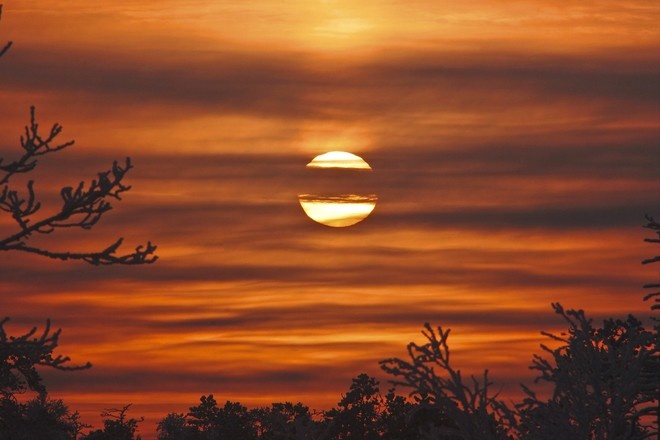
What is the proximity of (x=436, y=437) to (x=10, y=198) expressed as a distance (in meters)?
6.93

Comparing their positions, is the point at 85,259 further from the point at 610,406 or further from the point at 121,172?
the point at 610,406

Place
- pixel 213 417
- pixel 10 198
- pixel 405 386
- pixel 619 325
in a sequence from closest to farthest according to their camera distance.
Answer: pixel 10 198 < pixel 405 386 < pixel 619 325 < pixel 213 417

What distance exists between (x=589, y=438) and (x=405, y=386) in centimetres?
274

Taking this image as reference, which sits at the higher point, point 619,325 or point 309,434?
point 619,325

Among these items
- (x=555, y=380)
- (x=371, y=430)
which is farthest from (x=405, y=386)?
(x=371, y=430)

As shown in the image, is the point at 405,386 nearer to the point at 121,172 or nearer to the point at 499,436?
the point at 499,436

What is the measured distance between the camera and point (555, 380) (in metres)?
17.4

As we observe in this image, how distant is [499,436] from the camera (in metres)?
17.7

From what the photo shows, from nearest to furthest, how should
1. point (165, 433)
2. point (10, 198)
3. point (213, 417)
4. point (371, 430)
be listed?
point (10, 198) → point (371, 430) → point (213, 417) → point (165, 433)

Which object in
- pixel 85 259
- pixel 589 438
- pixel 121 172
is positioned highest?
pixel 121 172

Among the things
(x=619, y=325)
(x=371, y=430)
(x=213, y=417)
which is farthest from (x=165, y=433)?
(x=619, y=325)

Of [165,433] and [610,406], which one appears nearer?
[610,406]

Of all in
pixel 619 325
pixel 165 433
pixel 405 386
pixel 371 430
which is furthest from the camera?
pixel 165 433

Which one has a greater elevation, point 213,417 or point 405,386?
point 213,417
